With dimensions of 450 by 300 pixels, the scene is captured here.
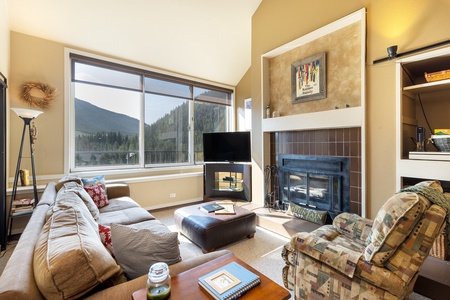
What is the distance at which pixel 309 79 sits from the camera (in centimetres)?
317

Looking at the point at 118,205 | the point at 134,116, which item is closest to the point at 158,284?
the point at 118,205

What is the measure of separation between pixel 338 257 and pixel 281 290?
0.60m

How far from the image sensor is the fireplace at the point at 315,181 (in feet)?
9.30

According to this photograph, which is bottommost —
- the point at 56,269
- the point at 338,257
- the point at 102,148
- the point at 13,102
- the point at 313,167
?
the point at 338,257

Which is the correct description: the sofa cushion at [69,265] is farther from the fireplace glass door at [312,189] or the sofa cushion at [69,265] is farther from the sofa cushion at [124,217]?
the fireplace glass door at [312,189]

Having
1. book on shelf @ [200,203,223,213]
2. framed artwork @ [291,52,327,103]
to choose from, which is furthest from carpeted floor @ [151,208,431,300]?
framed artwork @ [291,52,327,103]

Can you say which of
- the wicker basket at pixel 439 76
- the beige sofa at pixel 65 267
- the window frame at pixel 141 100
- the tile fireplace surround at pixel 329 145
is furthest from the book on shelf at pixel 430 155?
the window frame at pixel 141 100

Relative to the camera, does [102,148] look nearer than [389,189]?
No

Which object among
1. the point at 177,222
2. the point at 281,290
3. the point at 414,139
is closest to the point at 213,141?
the point at 177,222

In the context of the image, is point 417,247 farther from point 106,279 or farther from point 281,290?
point 106,279

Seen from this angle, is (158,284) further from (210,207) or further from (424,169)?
Result: (424,169)

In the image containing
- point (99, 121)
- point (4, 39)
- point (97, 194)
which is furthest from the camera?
point (99, 121)

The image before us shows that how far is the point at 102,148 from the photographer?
3.87m

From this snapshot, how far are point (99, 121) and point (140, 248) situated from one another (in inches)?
134
